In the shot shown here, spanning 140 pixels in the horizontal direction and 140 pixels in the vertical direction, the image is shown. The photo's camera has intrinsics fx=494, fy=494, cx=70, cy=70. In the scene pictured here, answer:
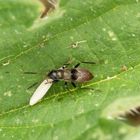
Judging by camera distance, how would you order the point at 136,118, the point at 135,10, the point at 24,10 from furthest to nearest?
the point at 135,10
the point at 136,118
the point at 24,10

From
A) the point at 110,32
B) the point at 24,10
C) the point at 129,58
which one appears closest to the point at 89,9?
the point at 110,32

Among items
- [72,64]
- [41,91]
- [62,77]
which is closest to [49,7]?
[72,64]

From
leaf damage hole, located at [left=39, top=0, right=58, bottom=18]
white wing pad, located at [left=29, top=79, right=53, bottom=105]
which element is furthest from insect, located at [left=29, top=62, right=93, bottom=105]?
leaf damage hole, located at [left=39, top=0, right=58, bottom=18]

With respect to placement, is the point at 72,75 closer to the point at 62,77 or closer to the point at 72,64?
the point at 62,77

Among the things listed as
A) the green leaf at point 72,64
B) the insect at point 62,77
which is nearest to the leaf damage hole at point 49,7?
the green leaf at point 72,64

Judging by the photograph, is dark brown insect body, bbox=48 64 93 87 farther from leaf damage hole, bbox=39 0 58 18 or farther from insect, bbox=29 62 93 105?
leaf damage hole, bbox=39 0 58 18

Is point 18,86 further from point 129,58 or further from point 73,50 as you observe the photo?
point 129,58

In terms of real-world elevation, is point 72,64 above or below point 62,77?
above
